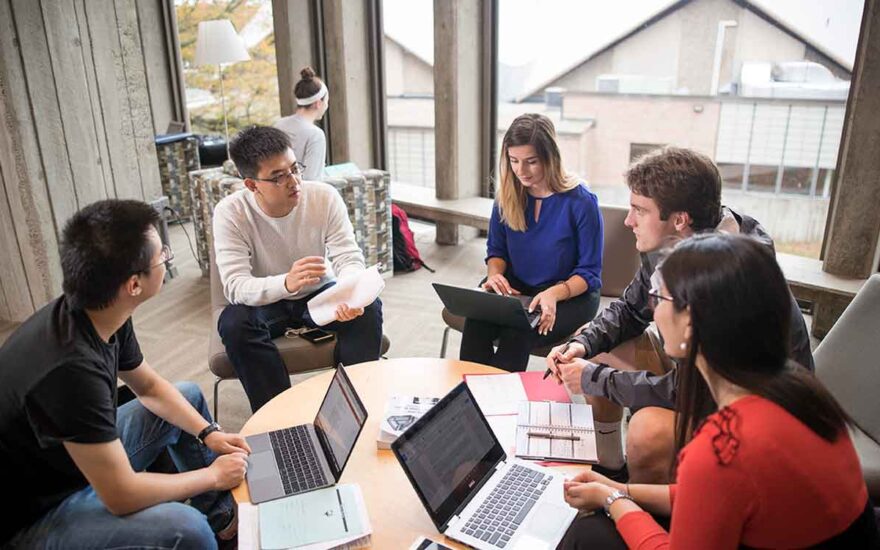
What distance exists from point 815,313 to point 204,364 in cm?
309

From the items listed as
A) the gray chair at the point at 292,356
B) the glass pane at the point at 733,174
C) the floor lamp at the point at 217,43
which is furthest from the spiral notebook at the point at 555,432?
the floor lamp at the point at 217,43

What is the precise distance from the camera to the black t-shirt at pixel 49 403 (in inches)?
56.5

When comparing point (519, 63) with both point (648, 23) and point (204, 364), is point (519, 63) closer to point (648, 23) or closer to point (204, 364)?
point (648, 23)

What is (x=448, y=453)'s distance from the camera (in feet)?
4.84

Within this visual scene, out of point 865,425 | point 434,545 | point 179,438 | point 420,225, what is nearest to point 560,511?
point 434,545

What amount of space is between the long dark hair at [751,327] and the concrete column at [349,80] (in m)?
4.42

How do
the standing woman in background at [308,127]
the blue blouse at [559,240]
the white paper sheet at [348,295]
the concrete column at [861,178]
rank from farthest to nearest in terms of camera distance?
the standing woman in background at [308,127], the concrete column at [861,178], the blue blouse at [559,240], the white paper sheet at [348,295]

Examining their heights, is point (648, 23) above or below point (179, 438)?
above

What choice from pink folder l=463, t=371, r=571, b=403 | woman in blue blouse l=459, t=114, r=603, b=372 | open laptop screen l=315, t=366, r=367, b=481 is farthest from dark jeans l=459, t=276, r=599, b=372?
open laptop screen l=315, t=366, r=367, b=481

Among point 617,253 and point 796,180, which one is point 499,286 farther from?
point 796,180

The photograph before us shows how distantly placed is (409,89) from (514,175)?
3013 millimetres

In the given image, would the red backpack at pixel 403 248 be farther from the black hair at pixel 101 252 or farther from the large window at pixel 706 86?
the black hair at pixel 101 252

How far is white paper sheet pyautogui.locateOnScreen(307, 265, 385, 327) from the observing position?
2.32 m

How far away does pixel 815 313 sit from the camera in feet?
11.2
